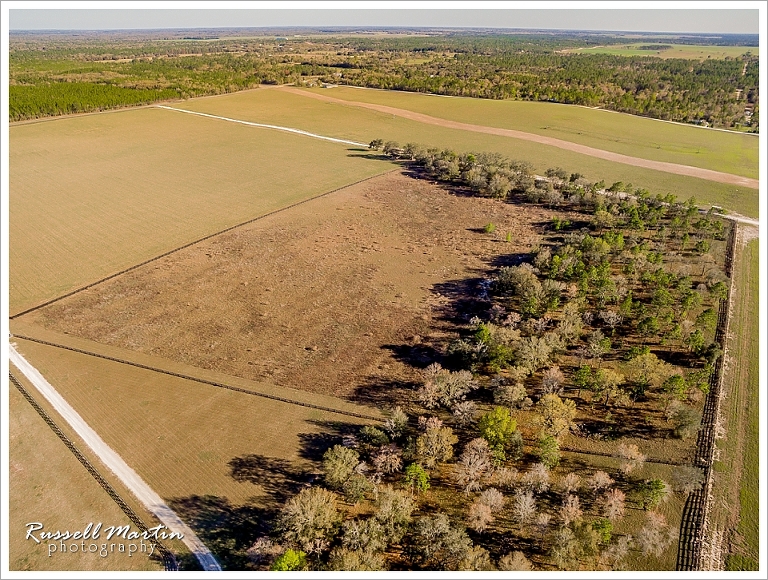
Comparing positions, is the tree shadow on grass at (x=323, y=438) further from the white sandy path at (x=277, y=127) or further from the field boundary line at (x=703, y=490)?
the white sandy path at (x=277, y=127)

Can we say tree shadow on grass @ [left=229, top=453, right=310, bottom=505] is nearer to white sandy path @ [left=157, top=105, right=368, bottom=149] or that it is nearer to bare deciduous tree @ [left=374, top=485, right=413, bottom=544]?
bare deciduous tree @ [left=374, top=485, right=413, bottom=544]

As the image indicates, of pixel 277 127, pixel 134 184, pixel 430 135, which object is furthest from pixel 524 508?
pixel 277 127

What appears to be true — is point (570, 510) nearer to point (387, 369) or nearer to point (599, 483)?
point (599, 483)

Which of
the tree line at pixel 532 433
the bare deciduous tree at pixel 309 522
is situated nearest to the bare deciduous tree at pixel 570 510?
the tree line at pixel 532 433

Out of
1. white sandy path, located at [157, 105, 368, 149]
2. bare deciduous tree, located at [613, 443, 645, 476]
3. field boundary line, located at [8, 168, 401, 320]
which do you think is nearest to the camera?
bare deciduous tree, located at [613, 443, 645, 476]

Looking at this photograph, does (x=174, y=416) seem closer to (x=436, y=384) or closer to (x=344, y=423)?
(x=344, y=423)

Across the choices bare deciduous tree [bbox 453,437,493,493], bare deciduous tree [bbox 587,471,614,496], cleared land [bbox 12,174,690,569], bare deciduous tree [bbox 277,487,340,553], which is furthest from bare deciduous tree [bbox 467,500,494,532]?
bare deciduous tree [bbox 277,487,340,553]

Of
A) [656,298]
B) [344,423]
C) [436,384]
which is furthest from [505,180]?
[344,423]
